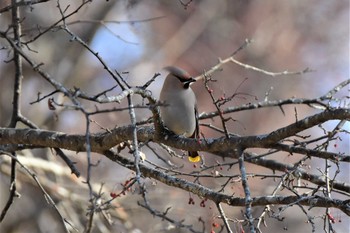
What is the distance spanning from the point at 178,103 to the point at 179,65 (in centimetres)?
780

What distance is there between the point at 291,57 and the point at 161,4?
4.82 metres

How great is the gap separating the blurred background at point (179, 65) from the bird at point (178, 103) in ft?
2.82

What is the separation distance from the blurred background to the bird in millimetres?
860

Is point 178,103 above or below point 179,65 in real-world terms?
below

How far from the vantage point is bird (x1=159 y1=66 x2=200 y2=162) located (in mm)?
4402

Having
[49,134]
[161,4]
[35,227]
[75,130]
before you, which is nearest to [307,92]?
[161,4]

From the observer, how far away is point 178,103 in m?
4.44

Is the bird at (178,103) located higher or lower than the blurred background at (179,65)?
lower

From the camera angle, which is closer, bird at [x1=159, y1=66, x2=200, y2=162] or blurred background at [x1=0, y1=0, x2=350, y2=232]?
bird at [x1=159, y1=66, x2=200, y2=162]

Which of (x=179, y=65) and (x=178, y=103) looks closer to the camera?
(x=178, y=103)

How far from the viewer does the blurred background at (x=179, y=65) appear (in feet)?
24.5

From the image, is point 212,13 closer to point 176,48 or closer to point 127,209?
point 176,48

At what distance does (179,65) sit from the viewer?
480 inches

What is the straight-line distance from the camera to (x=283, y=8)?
15.2 meters
